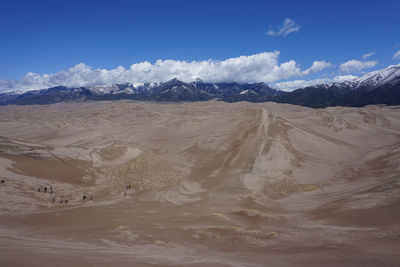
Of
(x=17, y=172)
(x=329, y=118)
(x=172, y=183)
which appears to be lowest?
(x=172, y=183)

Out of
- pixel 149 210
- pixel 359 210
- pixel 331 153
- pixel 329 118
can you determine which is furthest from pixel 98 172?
pixel 329 118

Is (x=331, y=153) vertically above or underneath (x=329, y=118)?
underneath

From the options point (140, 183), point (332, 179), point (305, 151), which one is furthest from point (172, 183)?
point (305, 151)

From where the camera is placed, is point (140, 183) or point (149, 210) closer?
point (149, 210)

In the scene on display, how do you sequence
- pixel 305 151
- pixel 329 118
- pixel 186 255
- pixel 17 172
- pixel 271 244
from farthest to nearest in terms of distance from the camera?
pixel 329 118 < pixel 305 151 < pixel 17 172 < pixel 271 244 < pixel 186 255

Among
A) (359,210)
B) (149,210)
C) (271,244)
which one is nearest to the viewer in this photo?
(271,244)

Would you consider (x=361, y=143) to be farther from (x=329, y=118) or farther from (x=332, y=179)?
(x=332, y=179)
